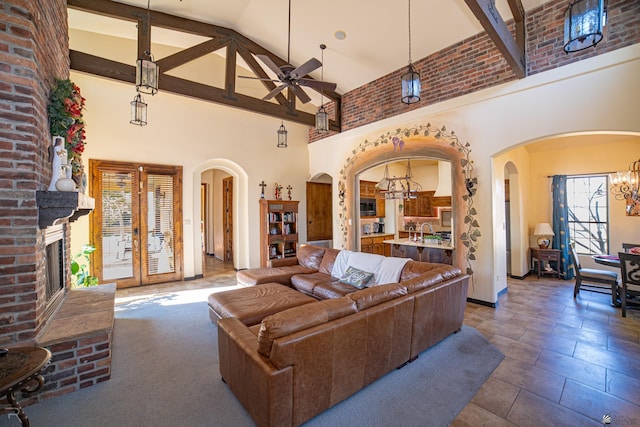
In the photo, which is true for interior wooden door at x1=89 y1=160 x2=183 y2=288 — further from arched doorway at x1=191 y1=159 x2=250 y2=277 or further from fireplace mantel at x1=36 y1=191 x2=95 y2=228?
fireplace mantel at x1=36 y1=191 x2=95 y2=228

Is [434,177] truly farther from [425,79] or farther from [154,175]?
[154,175]

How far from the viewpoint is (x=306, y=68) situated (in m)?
3.31

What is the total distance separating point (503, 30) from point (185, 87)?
4673 millimetres

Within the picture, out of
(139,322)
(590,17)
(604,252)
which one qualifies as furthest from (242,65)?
(604,252)

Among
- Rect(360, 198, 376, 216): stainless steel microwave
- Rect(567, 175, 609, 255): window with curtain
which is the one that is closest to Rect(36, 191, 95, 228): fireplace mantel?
Rect(360, 198, 376, 216): stainless steel microwave

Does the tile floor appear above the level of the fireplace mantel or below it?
below

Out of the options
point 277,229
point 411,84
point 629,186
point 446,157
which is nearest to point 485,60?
point 446,157

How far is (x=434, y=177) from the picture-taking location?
337 inches

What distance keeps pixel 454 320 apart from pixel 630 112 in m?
3.05

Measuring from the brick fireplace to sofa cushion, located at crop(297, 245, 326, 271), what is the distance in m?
2.98

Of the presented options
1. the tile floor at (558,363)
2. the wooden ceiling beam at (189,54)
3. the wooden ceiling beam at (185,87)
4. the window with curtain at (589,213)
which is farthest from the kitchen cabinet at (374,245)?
the wooden ceiling beam at (189,54)

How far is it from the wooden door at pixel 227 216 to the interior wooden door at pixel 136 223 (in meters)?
2.08

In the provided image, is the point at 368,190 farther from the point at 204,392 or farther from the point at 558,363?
the point at 204,392

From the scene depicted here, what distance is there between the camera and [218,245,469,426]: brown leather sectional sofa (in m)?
1.70
